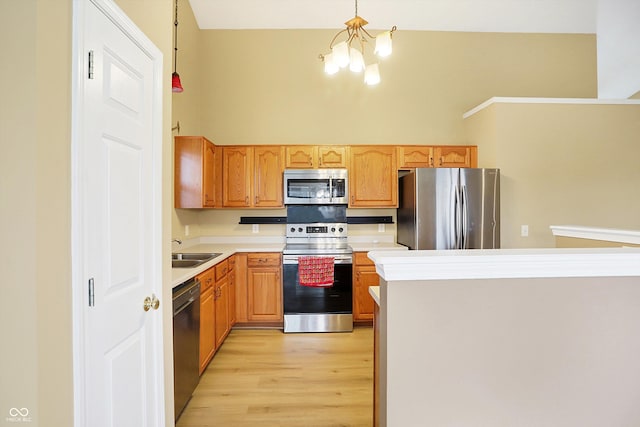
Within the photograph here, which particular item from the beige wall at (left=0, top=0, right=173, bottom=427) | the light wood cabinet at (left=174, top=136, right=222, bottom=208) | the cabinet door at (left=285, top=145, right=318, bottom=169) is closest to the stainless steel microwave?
the cabinet door at (left=285, top=145, right=318, bottom=169)

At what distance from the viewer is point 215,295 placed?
2.99m

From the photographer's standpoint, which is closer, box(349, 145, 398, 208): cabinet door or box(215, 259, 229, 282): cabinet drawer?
box(215, 259, 229, 282): cabinet drawer

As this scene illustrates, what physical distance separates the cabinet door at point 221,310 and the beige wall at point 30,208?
214 cm

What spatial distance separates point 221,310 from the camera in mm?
3195

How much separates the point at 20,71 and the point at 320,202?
321 cm

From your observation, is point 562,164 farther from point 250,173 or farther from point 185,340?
point 185,340

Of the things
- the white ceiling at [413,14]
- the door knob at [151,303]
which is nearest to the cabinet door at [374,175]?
the white ceiling at [413,14]

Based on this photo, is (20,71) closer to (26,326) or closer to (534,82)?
(26,326)

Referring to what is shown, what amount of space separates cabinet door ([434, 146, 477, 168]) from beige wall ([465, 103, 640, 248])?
368mm

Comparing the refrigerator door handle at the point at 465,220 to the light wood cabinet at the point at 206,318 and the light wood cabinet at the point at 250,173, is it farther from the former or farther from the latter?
the light wood cabinet at the point at 206,318

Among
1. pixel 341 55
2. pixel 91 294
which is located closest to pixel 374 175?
pixel 341 55

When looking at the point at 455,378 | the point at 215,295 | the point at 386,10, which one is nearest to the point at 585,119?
the point at 386,10

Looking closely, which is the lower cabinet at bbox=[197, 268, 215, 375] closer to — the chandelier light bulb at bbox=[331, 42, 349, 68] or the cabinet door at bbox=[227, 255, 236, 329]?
the cabinet door at bbox=[227, 255, 236, 329]

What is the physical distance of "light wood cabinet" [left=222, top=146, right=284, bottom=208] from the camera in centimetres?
398
